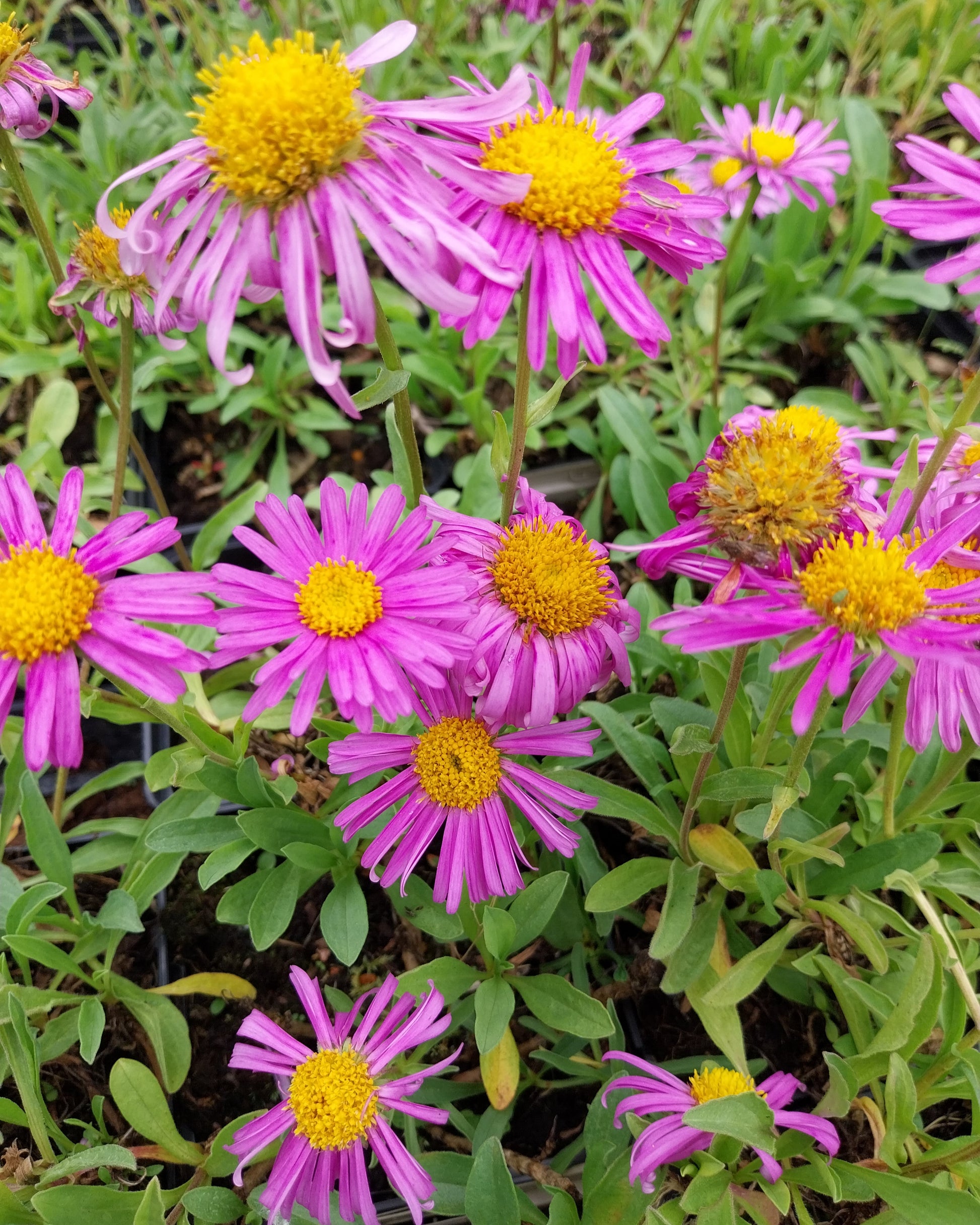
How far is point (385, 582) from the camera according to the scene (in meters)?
1.00

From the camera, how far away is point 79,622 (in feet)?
3.00

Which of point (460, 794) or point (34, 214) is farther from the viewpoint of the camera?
point (34, 214)

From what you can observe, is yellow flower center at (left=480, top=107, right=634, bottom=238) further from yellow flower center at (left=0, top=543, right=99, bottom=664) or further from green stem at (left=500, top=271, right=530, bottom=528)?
yellow flower center at (left=0, top=543, right=99, bottom=664)

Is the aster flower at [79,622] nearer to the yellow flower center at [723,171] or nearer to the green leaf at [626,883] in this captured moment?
the green leaf at [626,883]

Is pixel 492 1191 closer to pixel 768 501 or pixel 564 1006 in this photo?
pixel 564 1006

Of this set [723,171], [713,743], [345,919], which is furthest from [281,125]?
[723,171]

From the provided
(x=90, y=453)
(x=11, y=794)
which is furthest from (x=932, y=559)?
(x=90, y=453)

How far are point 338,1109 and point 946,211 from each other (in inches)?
48.7

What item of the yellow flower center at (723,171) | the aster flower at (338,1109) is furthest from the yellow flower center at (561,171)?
the yellow flower center at (723,171)

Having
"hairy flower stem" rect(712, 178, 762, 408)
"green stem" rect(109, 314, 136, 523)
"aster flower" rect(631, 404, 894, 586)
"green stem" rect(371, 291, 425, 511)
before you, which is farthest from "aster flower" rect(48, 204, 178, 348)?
"hairy flower stem" rect(712, 178, 762, 408)

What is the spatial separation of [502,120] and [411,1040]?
41.8 inches

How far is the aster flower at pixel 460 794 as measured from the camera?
3.59 ft

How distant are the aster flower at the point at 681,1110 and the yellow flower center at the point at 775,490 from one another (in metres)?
0.63

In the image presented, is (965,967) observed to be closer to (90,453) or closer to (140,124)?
(90,453)
